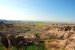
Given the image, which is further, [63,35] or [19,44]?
[63,35]

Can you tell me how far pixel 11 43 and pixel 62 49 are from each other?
9.63m

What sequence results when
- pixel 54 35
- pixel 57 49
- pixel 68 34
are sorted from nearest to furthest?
pixel 57 49 < pixel 68 34 < pixel 54 35

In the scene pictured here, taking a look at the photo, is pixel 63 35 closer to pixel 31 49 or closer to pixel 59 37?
pixel 59 37

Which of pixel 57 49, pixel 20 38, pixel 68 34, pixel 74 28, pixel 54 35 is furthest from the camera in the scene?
pixel 74 28

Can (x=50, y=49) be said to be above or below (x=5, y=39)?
below

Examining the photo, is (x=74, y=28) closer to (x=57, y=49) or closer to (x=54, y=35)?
(x=54, y=35)

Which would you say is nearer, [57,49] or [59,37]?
[57,49]

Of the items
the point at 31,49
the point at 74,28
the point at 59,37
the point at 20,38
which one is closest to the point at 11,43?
the point at 20,38

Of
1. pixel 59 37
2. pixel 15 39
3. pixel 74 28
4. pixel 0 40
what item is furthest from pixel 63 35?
pixel 0 40

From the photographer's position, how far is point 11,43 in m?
27.5

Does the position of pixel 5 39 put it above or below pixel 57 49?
above

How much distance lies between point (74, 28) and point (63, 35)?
50.1ft

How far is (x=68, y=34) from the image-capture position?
43.3 m

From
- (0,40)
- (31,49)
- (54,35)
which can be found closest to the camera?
(31,49)
